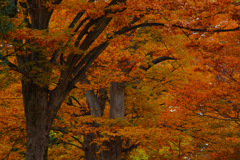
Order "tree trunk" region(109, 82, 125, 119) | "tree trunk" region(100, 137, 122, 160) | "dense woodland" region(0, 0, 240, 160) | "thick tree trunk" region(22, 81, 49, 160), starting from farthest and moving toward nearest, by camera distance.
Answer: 1. "tree trunk" region(109, 82, 125, 119)
2. "tree trunk" region(100, 137, 122, 160)
3. "thick tree trunk" region(22, 81, 49, 160)
4. "dense woodland" region(0, 0, 240, 160)

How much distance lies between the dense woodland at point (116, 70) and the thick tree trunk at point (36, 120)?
2 centimetres

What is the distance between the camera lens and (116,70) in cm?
1102

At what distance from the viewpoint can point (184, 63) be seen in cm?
1345

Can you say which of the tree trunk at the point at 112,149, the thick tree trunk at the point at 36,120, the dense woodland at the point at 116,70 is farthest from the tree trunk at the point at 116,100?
the thick tree trunk at the point at 36,120

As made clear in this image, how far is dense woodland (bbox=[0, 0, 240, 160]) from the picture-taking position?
6.79 metres

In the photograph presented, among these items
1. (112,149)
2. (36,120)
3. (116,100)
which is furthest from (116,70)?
(36,120)

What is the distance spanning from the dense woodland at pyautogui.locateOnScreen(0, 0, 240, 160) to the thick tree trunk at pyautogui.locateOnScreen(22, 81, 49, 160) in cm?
2

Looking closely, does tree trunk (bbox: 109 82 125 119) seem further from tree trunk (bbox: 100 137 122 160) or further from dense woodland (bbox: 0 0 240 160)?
tree trunk (bbox: 100 137 122 160)

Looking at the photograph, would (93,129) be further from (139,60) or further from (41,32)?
(41,32)

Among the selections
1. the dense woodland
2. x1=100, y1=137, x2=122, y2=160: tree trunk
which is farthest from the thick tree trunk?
x1=100, y1=137, x2=122, y2=160: tree trunk

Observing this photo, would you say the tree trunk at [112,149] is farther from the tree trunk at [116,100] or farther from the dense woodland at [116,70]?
the tree trunk at [116,100]

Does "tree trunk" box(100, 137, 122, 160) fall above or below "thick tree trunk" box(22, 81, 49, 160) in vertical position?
below

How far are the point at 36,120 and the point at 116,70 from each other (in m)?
4.51

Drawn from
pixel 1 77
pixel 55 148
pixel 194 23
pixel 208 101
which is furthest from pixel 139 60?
pixel 55 148
